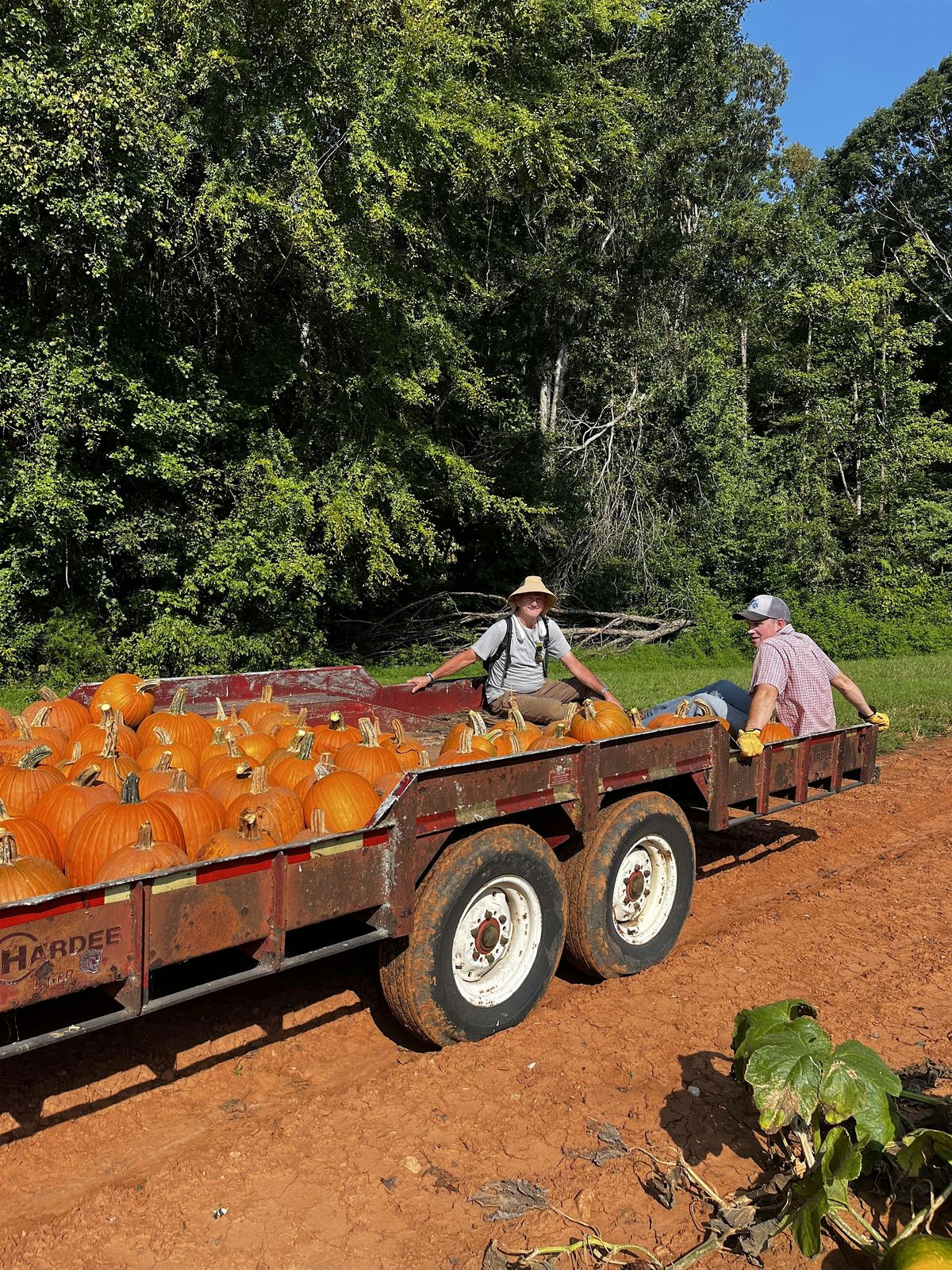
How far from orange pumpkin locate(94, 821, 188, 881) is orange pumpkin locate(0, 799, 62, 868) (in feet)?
0.95

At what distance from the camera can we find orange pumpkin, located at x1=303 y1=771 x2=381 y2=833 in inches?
166

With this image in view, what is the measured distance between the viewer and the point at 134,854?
11.6ft

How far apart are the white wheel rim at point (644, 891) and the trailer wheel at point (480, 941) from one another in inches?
18.4

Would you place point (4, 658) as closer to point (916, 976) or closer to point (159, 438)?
point (159, 438)

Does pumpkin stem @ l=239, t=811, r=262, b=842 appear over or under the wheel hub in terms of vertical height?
over

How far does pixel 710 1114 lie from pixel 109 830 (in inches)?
102

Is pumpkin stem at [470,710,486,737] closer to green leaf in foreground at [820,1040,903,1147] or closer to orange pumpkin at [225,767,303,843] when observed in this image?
orange pumpkin at [225,767,303,843]

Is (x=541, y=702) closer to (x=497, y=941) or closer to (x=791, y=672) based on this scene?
(x=791, y=672)

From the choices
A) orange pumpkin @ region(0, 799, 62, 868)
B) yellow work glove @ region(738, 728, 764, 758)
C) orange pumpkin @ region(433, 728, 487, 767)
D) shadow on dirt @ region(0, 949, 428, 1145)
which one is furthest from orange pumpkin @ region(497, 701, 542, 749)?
orange pumpkin @ region(0, 799, 62, 868)

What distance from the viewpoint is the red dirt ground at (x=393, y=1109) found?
10.3 feet

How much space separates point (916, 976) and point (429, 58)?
44.7ft

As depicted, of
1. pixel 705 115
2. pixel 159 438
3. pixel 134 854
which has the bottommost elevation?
pixel 134 854

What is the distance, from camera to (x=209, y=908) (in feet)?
10.7

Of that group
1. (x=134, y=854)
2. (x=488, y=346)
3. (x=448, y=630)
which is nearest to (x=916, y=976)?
(x=134, y=854)
